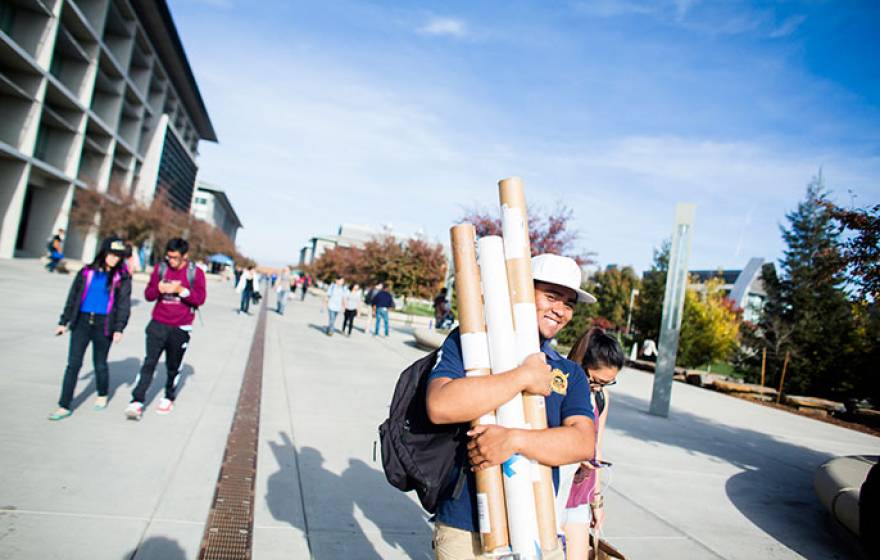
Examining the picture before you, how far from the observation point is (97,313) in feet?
16.8

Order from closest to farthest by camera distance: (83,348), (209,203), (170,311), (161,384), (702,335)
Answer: (83,348) → (170,311) → (161,384) → (702,335) → (209,203)

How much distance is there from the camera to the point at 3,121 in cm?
2778

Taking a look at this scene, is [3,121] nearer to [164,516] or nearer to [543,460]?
[164,516]

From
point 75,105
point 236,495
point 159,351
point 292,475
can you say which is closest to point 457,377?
point 236,495

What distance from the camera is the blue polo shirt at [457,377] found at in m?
1.78

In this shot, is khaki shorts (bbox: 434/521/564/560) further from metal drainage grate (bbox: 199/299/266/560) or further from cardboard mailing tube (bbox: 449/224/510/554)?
metal drainage grate (bbox: 199/299/266/560)

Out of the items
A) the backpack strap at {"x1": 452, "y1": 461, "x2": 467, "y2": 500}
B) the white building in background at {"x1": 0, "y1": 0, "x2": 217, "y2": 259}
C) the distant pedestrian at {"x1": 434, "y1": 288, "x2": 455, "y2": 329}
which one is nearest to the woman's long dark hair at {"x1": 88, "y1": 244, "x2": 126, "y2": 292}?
the backpack strap at {"x1": 452, "y1": 461, "x2": 467, "y2": 500}

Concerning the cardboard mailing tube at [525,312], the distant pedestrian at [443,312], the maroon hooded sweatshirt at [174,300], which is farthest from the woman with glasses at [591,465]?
the distant pedestrian at [443,312]

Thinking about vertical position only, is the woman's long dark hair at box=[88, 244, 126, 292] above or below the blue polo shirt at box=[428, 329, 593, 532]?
above

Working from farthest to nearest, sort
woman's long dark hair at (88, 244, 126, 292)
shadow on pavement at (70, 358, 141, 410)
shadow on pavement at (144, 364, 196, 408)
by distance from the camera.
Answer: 1. shadow on pavement at (144, 364, 196, 408)
2. shadow on pavement at (70, 358, 141, 410)
3. woman's long dark hair at (88, 244, 126, 292)

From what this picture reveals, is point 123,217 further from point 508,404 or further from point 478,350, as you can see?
point 508,404

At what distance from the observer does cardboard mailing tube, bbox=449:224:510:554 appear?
5.38ft

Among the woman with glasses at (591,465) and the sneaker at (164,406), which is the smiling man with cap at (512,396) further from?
the sneaker at (164,406)

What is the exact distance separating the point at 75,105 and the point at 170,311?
34692mm
